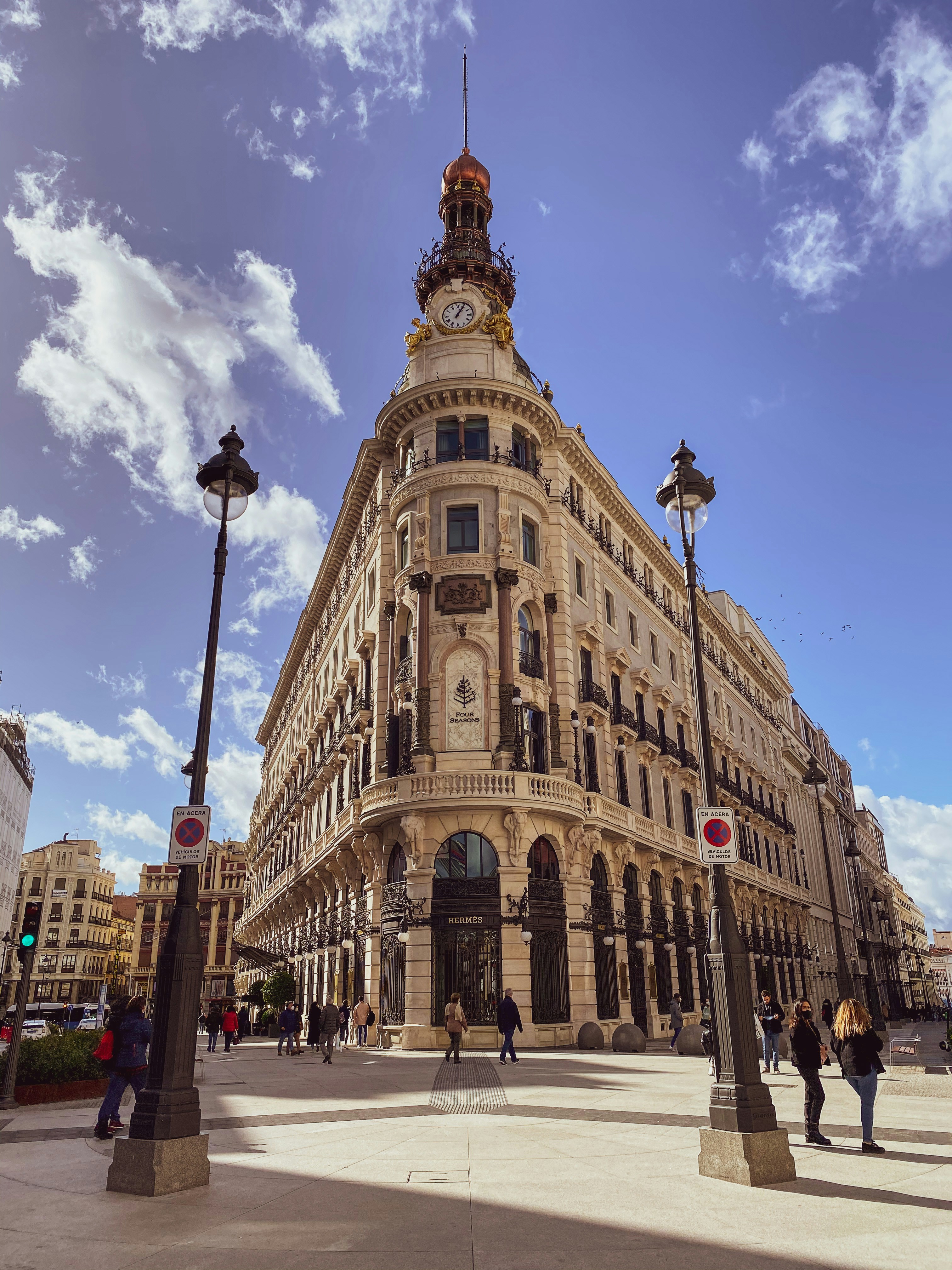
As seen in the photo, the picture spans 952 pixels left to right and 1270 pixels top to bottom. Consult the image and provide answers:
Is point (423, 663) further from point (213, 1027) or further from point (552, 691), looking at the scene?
point (213, 1027)

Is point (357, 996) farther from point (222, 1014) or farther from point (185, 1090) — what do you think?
point (185, 1090)

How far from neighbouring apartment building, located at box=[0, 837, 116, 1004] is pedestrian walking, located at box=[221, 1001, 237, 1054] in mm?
86022

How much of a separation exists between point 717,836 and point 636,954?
24.9 m

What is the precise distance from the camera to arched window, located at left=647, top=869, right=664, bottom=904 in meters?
36.3

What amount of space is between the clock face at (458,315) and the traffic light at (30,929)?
84.4ft

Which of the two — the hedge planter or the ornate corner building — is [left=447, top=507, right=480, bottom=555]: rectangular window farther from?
the hedge planter

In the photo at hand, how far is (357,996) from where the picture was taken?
3070 cm

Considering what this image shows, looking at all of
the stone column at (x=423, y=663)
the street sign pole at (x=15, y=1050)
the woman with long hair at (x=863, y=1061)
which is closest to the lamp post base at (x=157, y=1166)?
the woman with long hair at (x=863, y=1061)

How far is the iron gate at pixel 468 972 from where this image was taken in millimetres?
25500

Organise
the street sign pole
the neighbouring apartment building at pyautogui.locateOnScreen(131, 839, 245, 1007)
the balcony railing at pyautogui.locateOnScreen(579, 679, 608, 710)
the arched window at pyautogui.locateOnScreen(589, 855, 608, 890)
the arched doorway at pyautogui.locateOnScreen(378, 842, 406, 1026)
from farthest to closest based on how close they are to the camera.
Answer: the neighbouring apartment building at pyautogui.locateOnScreen(131, 839, 245, 1007) < the balcony railing at pyautogui.locateOnScreen(579, 679, 608, 710) < the arched window at pyautogui.locateOnScreen(589, 855, 608, 890) < the arched doorway at pyautogui.locateOnScreen(378, 842, 406, 1026) < the street sign pole

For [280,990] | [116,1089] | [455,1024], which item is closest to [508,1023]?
[455,1024]

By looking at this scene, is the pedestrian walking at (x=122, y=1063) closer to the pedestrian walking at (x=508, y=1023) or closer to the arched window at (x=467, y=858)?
the pedestrian walking at (x=508, y=1023)

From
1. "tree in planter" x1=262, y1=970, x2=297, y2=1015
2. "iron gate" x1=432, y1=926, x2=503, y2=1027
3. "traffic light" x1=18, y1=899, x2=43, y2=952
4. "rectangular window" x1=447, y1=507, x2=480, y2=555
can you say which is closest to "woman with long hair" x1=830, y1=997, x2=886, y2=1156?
"traffic light" x1=18, y1=899, x2=43, y2=952

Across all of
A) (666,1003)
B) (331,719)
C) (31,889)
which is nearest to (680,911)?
(666,1003)
